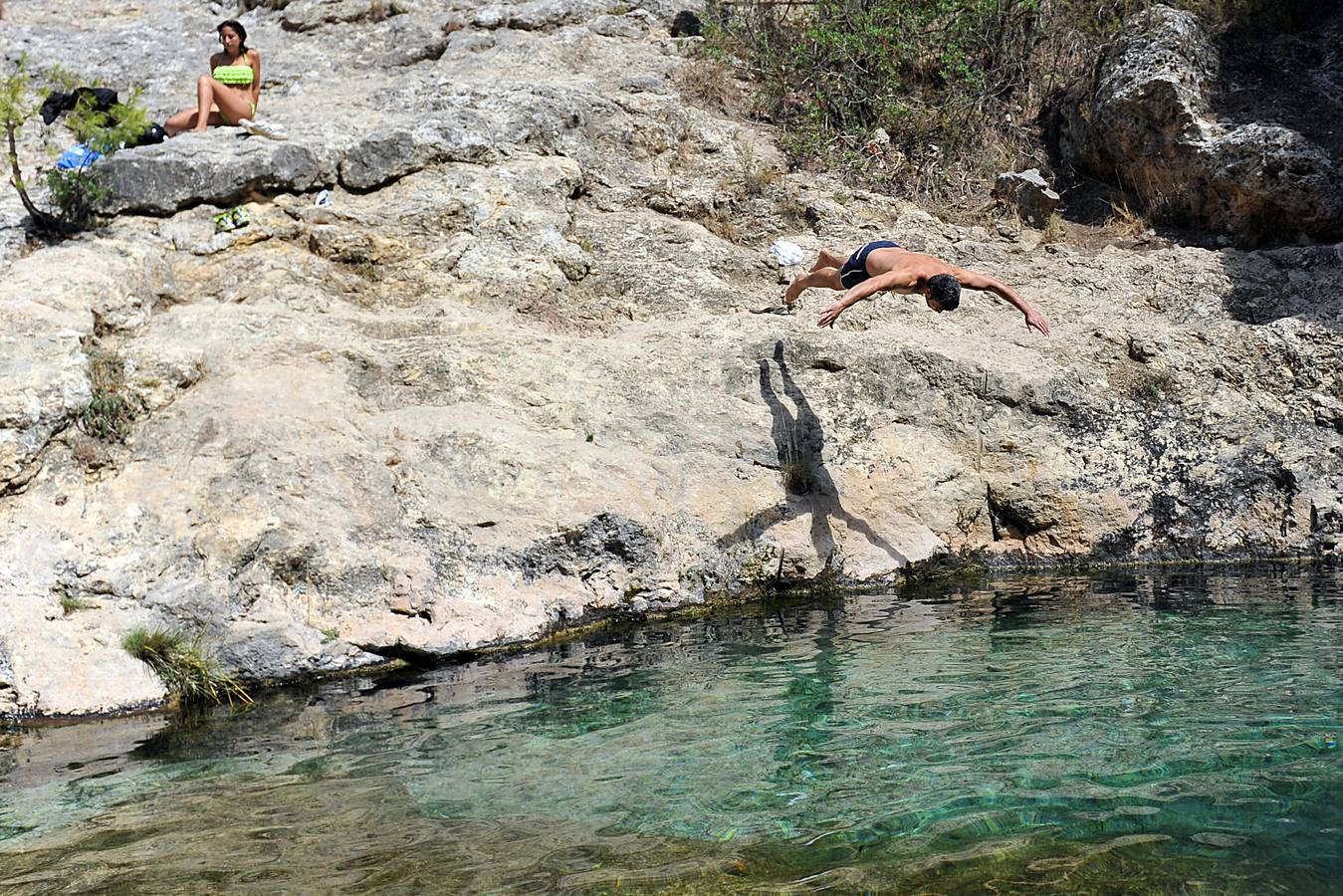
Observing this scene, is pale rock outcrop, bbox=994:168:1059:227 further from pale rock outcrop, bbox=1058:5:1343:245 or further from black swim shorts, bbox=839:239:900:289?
black swim shorts, bbox=839:239:900:289

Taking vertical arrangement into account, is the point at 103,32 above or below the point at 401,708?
above

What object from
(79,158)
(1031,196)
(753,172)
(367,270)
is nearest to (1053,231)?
(1031,196)

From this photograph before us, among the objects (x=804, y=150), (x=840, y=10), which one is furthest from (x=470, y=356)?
(x=840, y=10)

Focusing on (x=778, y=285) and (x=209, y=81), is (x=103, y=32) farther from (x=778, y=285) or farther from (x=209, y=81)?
(x=778, y=285)

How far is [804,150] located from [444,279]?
5.25 metres

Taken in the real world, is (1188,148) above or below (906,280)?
above

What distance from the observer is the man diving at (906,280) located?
7.13m

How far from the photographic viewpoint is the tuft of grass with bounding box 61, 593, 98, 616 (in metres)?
5.90

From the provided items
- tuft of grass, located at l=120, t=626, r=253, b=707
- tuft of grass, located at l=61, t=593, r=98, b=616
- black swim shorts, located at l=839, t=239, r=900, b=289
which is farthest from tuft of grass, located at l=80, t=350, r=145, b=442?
black swim shorts, located at l=839, t=239, r=900, b=289

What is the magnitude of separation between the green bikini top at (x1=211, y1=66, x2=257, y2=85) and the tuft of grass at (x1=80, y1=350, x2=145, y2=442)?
192 inches

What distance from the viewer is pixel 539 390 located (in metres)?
8.36

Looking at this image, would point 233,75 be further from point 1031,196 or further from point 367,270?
point 1031,196

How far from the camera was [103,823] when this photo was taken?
4016 mm

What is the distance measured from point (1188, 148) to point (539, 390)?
8.25 metres
